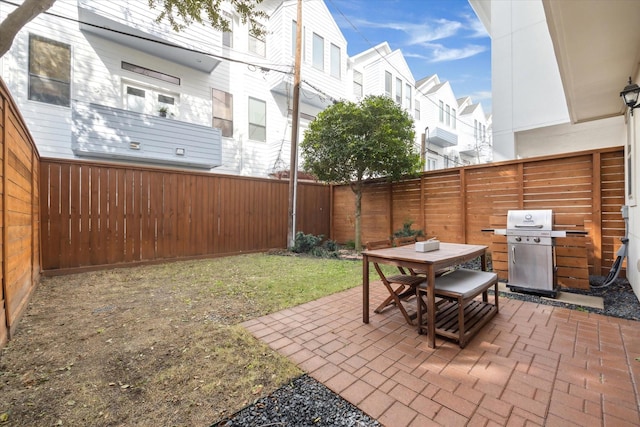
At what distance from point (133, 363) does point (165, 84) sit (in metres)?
8.52

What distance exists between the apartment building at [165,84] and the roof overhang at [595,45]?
669 centimetres

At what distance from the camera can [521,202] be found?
5.18m

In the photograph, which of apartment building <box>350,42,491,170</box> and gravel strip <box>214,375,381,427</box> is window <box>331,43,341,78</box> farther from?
gravel strip <box>214,375,381,427</box>

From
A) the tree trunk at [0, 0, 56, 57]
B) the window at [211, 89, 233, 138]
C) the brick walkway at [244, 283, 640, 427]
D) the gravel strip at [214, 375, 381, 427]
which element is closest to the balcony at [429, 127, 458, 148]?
the window at [211, 89, 233, 138]

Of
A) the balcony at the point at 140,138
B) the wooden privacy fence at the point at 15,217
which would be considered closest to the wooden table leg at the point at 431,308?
the wooden privacy fence at the point at 15,217

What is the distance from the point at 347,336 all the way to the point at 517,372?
1275mm

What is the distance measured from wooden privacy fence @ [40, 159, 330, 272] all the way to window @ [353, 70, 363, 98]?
8.00 metres

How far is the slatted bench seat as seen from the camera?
2324mm

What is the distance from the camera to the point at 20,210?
3.12 meters

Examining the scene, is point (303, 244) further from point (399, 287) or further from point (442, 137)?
point (442, 137)

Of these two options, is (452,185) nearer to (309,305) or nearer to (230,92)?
(309,305)

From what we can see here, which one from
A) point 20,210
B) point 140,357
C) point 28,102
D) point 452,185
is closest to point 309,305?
point 140,357

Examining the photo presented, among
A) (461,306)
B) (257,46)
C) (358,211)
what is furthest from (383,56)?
(461,306)

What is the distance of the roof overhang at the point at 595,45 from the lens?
8.36ft
